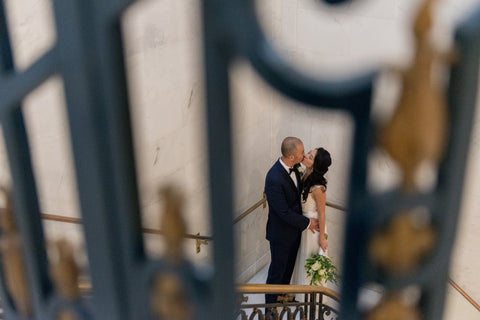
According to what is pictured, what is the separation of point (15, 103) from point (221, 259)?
15.1 inches

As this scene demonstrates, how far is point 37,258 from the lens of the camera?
0.93 meters

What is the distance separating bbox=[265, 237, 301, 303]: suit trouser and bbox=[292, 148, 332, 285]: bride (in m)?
0.09

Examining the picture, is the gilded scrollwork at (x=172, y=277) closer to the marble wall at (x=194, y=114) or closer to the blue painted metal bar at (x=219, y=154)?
the blue painted metal bar at (x=219, y=154)

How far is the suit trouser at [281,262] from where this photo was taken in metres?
5.12

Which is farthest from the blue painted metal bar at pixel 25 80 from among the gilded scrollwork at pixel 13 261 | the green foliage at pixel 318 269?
the green foliage at pixel 318 269

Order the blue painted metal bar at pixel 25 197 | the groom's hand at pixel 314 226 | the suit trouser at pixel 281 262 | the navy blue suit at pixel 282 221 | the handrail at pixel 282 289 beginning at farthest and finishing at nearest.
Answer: the suit trouser at pixel 281 262, the groom's hand at pixel 314 226, the navy blue suit at pixel 282 221, the handrail at pixel 282 289, the blue painted metal bar at pixel 25 197

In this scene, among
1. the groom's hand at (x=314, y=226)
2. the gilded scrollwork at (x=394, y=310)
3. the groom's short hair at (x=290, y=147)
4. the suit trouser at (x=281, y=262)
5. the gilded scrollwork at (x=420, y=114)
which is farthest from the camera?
the suit trouser at (x=281, y=262)

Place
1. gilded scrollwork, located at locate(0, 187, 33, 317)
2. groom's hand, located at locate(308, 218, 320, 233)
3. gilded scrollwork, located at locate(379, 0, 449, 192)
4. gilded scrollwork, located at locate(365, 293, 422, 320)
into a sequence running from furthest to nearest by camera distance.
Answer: groom's hand, located at locate(308, 218, 320, 233), gilded scrollwork, located at locate(0, 187, 33, 317), gilded scrollwork, located at locate(365, 293, 422, 320), gilded scrollwork, located at locate(379, 0, 449, 192)

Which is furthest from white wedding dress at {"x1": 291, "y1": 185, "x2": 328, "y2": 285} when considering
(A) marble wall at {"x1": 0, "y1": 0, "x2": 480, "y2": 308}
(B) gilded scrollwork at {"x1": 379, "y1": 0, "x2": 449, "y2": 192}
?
(B) gilded scrollwork at {"x1": 379, "y1": 0, "x2": 449, "y2": 192}

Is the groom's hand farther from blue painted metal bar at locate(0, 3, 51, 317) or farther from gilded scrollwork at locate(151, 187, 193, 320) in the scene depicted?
gilded scrollwork at locate(151, 187, 193, 320)

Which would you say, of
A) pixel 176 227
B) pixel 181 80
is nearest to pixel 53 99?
pixel 181 80

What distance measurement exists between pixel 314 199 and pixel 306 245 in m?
0.52

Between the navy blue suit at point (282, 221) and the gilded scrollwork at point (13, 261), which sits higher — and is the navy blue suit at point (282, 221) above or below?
below

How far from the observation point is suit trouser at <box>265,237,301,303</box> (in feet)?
16.8
